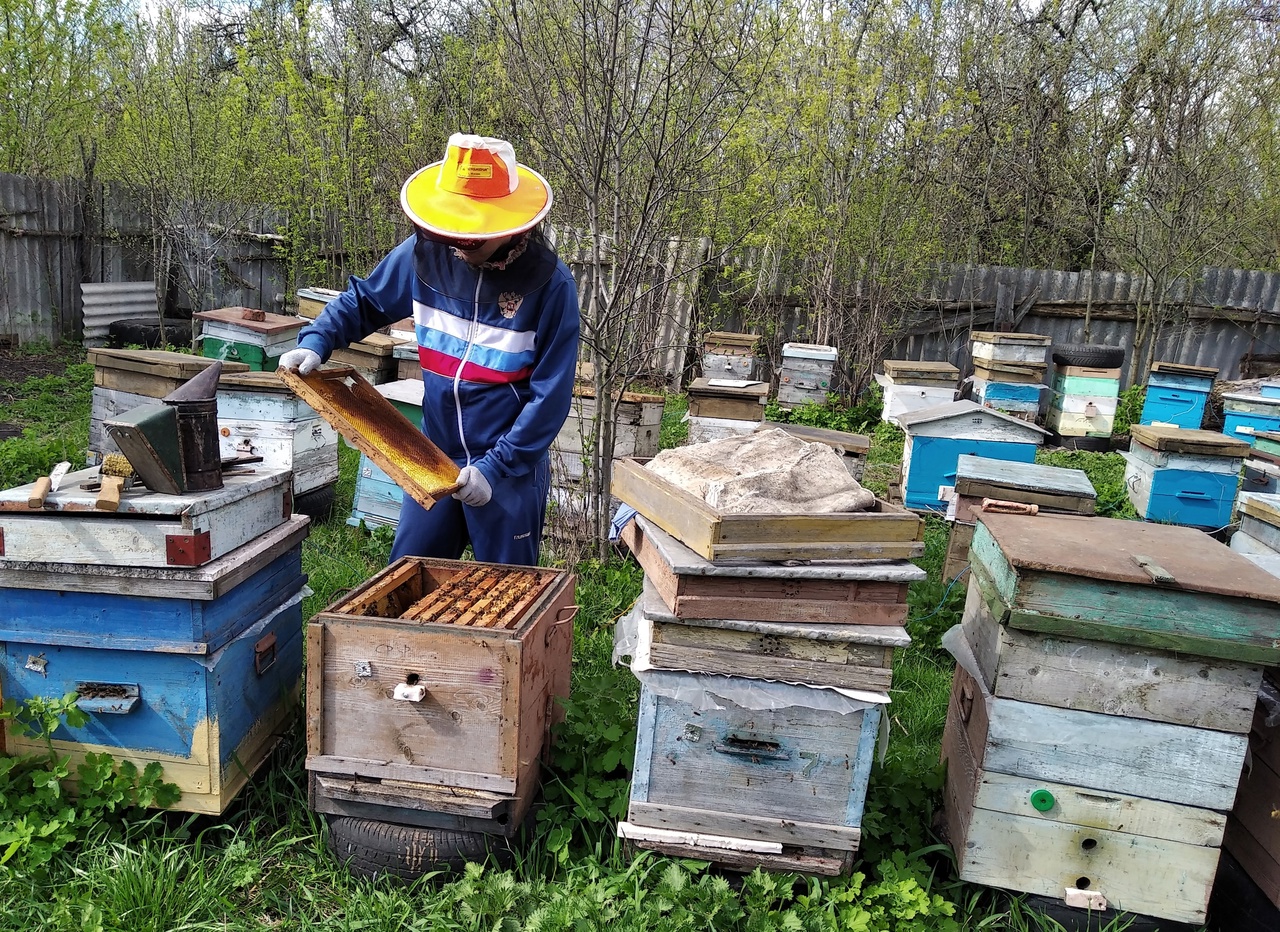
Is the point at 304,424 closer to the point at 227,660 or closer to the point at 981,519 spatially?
the point at 227,660

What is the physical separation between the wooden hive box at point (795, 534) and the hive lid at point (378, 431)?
2.25 feet

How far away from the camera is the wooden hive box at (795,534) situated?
2221mm

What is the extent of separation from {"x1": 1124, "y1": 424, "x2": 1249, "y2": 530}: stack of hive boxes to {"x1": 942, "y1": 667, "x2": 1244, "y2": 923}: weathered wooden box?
14.3 ft

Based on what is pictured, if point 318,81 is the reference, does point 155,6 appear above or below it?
above

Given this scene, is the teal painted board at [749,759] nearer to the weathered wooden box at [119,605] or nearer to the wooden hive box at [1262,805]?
the wooden hive box at [1262,805]

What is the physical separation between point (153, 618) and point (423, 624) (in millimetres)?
720

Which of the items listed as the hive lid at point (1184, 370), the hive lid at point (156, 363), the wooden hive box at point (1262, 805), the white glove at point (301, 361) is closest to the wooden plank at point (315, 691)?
the white glove at point (301, 361)

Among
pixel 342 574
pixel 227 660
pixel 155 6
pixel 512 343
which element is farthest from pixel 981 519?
pixel 155 6

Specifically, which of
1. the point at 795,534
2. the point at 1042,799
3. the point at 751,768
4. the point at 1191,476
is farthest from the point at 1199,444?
the point at 751,768

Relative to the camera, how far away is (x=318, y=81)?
33.1ft

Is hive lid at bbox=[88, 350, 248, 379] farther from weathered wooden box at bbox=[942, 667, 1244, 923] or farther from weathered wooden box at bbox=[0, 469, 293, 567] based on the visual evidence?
weathered wooden box at bbox=[942, 667, 1244, 923]

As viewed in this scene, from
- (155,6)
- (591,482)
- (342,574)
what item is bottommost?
(342,574)

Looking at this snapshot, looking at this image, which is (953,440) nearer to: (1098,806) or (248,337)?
(1098,806)

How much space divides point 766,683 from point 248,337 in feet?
16.1
